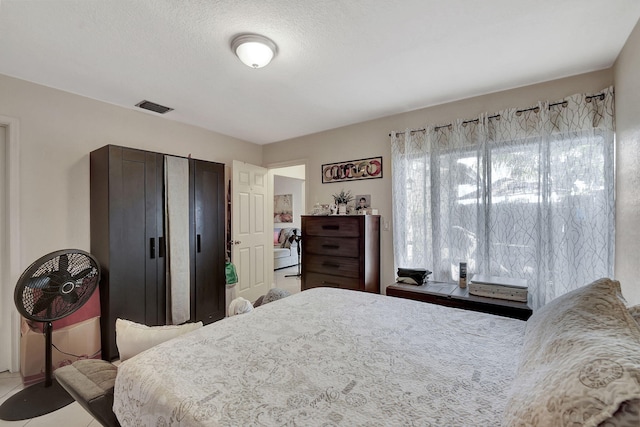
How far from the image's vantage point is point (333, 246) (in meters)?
3.14

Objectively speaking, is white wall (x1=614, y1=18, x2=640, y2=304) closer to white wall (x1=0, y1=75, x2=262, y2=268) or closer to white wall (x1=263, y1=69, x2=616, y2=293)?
white wall (x1=263, y1=69, x2=616, y2=293)

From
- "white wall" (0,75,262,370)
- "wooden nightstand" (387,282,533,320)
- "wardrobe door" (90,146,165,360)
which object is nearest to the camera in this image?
"wooden nightstand" (387,282,533,320)

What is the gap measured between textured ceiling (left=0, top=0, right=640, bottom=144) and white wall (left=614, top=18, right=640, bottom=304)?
0.57 feet

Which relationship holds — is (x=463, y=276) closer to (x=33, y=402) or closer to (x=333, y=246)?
(x=333, y=246)

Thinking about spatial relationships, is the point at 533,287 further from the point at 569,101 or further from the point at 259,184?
the point at 259,184

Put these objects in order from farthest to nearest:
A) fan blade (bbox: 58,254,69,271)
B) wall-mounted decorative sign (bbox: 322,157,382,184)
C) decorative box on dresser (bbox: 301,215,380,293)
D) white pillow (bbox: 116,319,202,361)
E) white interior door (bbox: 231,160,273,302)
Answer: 1. white interior door (bbox: 231,160,273,302)
2. wall-mounted decorative sign (bbox: 322,157,382,184)
3. decorative box on dresser (bbox: 301,215,380,293)
4. fan blade (bbox: 58,254,69,271)
5. white pillow (bbox: 116,319,202,361)

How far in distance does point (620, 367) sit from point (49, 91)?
12.6 ft

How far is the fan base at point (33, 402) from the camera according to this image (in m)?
1.78

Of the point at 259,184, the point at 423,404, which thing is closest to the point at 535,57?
the point at 423,404

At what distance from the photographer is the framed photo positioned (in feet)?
11.1

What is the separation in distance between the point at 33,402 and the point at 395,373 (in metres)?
2.56

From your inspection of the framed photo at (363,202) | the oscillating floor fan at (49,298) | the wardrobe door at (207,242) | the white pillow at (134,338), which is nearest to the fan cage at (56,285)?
the oscillating floor fan at (49,298)

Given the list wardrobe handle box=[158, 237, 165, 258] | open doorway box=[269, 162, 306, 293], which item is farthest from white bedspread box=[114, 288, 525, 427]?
open doorway box=[269, 162, 306, 293]

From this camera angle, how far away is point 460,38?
1.80 metres
